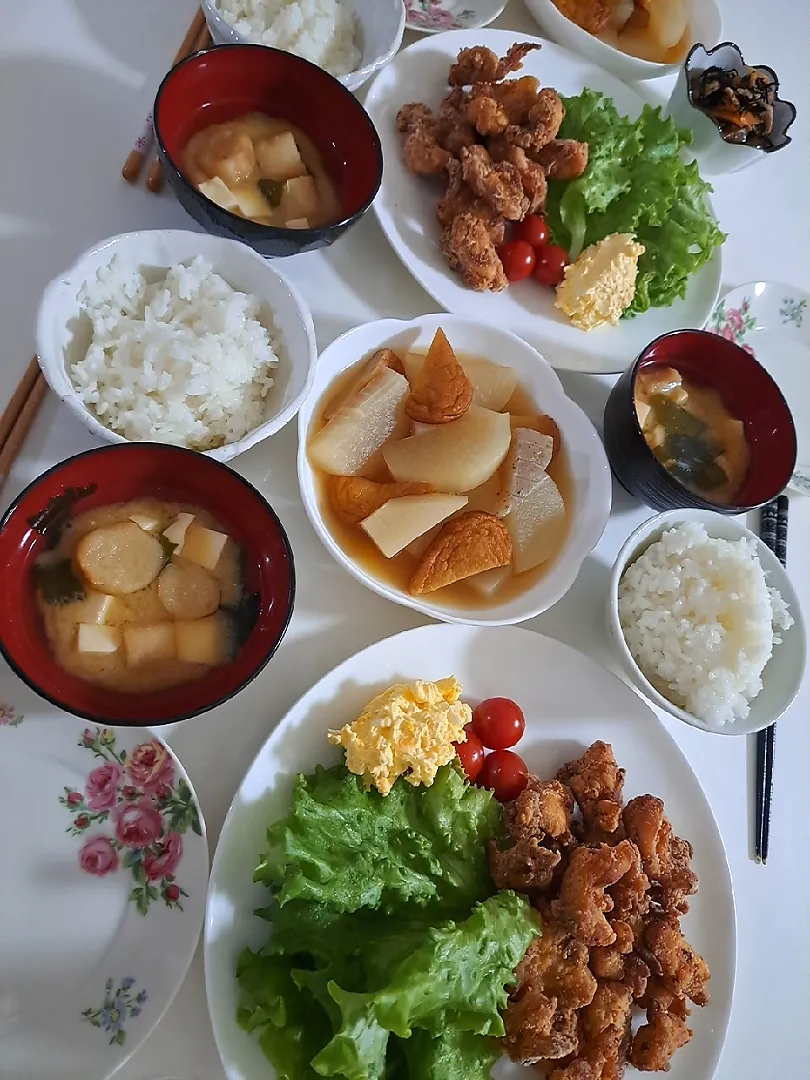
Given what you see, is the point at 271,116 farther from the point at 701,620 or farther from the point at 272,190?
the point at 701,620

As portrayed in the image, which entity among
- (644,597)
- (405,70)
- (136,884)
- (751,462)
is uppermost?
(405,70)

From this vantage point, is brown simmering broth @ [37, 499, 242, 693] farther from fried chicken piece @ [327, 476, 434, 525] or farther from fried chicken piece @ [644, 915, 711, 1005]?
fried chicken piece @ [644, 915, 711, 1005]

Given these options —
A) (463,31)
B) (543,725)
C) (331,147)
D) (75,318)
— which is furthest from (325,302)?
(543,725)

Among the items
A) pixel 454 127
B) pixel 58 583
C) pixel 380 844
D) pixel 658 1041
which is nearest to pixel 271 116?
pixel 454 127

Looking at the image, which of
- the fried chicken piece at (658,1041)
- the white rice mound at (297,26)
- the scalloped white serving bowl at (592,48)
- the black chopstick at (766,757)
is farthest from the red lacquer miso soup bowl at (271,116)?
the fried chicken piece at (658,1041)

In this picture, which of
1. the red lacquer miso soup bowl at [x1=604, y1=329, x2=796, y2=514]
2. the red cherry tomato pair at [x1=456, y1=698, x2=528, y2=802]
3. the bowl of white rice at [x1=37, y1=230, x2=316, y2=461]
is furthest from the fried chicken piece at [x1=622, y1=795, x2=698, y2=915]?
the bowl of white rice at [x1=37, y1=230, x2=316, y2=461]

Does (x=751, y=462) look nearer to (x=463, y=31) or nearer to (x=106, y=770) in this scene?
(x=463, y=31)
